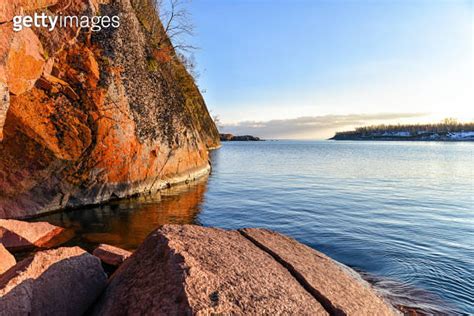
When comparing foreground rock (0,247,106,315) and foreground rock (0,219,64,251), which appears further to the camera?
foreground rock (0,219,64,251)

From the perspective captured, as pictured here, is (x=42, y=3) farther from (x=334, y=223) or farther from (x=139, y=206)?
(x=334, y=223)

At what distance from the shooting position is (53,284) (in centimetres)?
355

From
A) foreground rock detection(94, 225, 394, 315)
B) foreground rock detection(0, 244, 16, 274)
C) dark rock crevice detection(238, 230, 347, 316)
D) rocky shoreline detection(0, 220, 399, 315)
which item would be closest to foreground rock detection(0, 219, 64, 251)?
foreground rock detection(0, 244, 16, 274)

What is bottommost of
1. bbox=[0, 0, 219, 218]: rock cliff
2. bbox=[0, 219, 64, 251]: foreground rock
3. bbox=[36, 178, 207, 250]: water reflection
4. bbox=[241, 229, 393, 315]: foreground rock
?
bbox=[36, 178, 207, 250]: water reflection

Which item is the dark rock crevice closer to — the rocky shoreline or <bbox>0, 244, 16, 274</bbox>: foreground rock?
the rocky shoreline

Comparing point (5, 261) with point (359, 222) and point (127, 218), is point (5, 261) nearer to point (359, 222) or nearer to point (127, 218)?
point (127, 218)

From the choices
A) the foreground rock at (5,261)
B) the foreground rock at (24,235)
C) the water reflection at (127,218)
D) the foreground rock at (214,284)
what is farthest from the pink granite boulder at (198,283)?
the foreground rock at (24,235)

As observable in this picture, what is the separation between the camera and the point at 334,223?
11.5 m

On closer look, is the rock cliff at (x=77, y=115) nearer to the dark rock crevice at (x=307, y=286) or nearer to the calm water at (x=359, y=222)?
the calm water at (x=359, y=222)

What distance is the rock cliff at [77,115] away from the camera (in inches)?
416

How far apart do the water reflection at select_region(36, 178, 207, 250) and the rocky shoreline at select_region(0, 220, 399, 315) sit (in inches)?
199

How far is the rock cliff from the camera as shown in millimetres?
10578

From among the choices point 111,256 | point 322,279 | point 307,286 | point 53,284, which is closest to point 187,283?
point 307,286

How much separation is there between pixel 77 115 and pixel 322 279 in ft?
38.9
